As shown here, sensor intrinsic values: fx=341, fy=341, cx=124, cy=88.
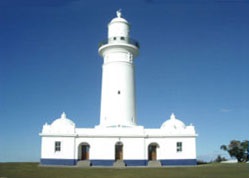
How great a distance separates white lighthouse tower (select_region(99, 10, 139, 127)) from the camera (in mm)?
33375

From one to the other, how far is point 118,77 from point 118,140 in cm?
644

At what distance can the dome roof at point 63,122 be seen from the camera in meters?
31.8

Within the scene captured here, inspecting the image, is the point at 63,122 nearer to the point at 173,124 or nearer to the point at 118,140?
the point at 118,140

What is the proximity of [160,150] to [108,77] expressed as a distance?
8.90 metres

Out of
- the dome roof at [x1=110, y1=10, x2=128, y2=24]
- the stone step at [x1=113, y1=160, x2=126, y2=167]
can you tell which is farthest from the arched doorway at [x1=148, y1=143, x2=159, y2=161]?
the dome roof at [x1=110, y1=10, x2=128, y2=24]

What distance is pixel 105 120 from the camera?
3359cm

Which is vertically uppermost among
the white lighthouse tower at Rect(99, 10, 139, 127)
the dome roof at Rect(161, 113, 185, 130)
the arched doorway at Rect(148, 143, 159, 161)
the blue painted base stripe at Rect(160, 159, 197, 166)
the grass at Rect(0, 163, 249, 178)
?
the white lighthouse tower at Rect(99, 10, 139, 127)

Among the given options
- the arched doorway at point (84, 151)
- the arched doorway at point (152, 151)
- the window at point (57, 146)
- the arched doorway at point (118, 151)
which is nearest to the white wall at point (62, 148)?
the window at point (57, 146)

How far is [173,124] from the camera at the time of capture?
34125 mm

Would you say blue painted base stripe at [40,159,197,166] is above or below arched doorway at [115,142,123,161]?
below

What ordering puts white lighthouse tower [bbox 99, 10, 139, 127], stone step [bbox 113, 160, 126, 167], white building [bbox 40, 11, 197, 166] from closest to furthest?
stone step [bbox 113, 160, 126, 167] < white building [bbox 40, 11, 197, 166] < white lighthouse tower [bbox 99, 10, 139, 127]

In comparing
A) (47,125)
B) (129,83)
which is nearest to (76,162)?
(47,125)

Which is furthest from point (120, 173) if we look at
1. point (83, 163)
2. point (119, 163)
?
point (83, 163)

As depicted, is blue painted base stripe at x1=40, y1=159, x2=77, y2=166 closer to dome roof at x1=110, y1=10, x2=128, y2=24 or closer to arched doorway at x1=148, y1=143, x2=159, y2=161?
arched doorway at x1=148, y1=143, x2=159, y2=161
